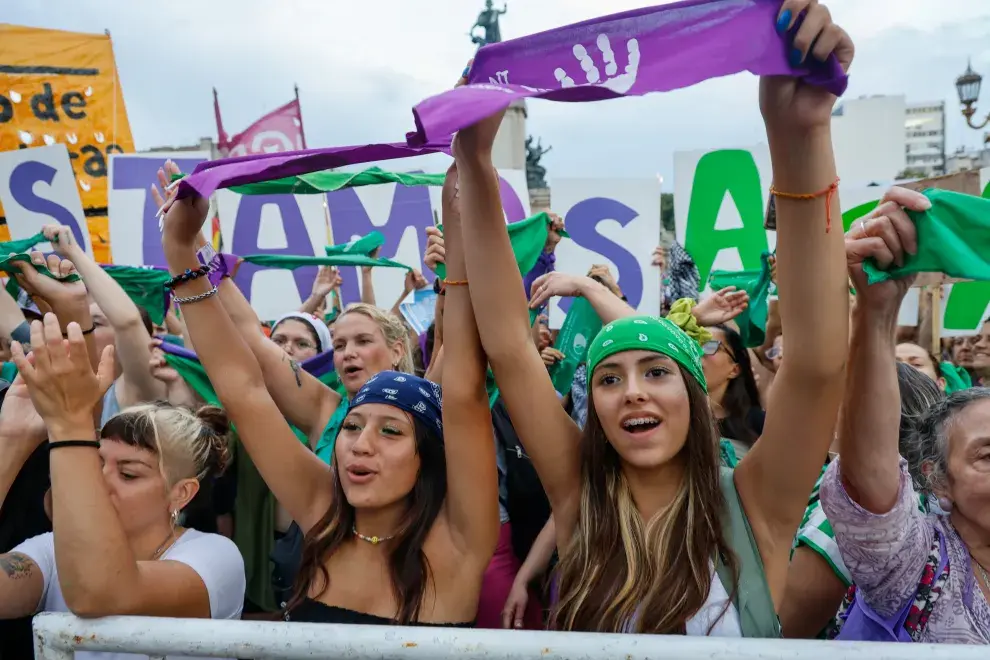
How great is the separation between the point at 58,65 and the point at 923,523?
8.00 m

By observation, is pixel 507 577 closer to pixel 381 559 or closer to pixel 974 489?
pixel 381 559

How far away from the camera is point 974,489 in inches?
65.2

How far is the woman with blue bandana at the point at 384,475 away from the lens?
1822 mm

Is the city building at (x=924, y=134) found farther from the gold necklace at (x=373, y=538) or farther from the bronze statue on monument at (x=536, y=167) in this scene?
the gold necklace at (x=373, y=538)

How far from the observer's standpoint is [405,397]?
2.04 metres

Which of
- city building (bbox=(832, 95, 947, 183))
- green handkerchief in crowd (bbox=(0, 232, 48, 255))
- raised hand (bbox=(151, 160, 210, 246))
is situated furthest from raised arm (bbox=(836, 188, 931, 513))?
city building (bbox=(832, 95, 947, 183))

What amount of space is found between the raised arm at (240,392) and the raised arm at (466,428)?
45 centimetres

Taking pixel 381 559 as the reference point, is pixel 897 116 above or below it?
above

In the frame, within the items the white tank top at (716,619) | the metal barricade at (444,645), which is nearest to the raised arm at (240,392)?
the metal barricade at (444,645)

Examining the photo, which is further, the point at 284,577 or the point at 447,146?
the point at 284,577

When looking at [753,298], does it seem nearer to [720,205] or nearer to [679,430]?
[720,205]

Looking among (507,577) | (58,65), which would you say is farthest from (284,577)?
(58,65)

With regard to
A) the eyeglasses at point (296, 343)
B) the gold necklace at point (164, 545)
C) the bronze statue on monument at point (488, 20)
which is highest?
the bronze statue on monument at point (488, 20)

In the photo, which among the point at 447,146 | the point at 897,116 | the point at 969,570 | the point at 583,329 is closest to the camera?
the point at 969,570
